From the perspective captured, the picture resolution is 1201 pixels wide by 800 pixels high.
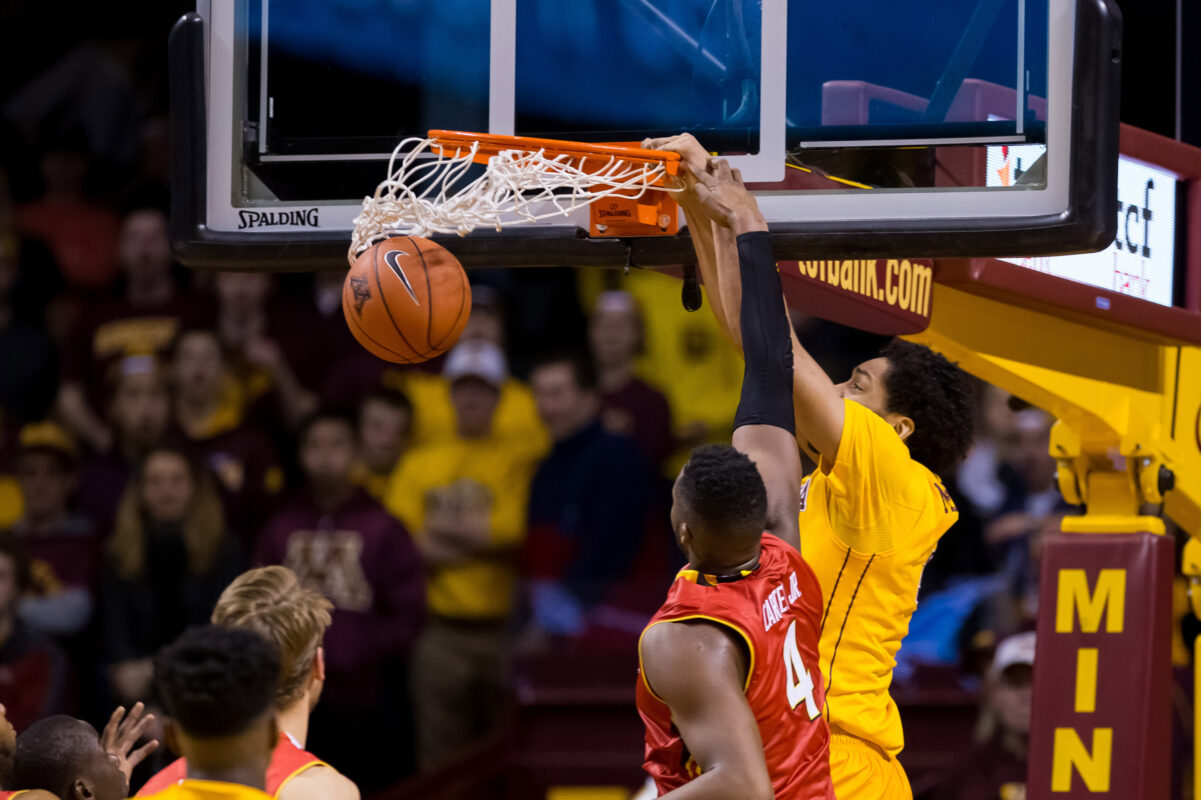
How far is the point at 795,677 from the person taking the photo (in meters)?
3.40

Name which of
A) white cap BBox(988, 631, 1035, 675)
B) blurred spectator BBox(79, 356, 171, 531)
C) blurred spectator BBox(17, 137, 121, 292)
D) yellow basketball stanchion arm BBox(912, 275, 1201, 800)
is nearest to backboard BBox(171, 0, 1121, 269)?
yellow basketball stanchion arm BBox(912, 275, 1201, 800)

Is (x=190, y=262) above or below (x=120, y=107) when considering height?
below

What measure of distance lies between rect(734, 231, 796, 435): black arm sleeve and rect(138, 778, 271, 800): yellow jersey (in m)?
1.32

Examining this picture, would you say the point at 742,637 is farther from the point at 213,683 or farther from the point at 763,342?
the point at 213,683

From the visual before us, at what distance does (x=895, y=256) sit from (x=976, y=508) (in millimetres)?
3800

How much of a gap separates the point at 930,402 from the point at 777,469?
3.27ft

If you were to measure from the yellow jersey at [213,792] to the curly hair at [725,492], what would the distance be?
37.7 inches

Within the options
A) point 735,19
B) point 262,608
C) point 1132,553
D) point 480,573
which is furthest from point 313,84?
point 480,573

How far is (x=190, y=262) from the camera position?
14.3 ft

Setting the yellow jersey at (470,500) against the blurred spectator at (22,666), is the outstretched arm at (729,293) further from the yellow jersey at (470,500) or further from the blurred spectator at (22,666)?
the blurred spectator at (22,666)

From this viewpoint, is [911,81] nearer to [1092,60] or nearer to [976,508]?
[1092,60]

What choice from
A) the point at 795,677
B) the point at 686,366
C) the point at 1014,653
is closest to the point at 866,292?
the point at 795,677

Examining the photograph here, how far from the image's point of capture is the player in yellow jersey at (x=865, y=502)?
3961mm

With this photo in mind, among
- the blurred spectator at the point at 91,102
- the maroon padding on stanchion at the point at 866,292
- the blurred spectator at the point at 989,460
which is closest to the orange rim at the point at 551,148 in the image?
the maroon padding on stanchion at the point at 866,292
